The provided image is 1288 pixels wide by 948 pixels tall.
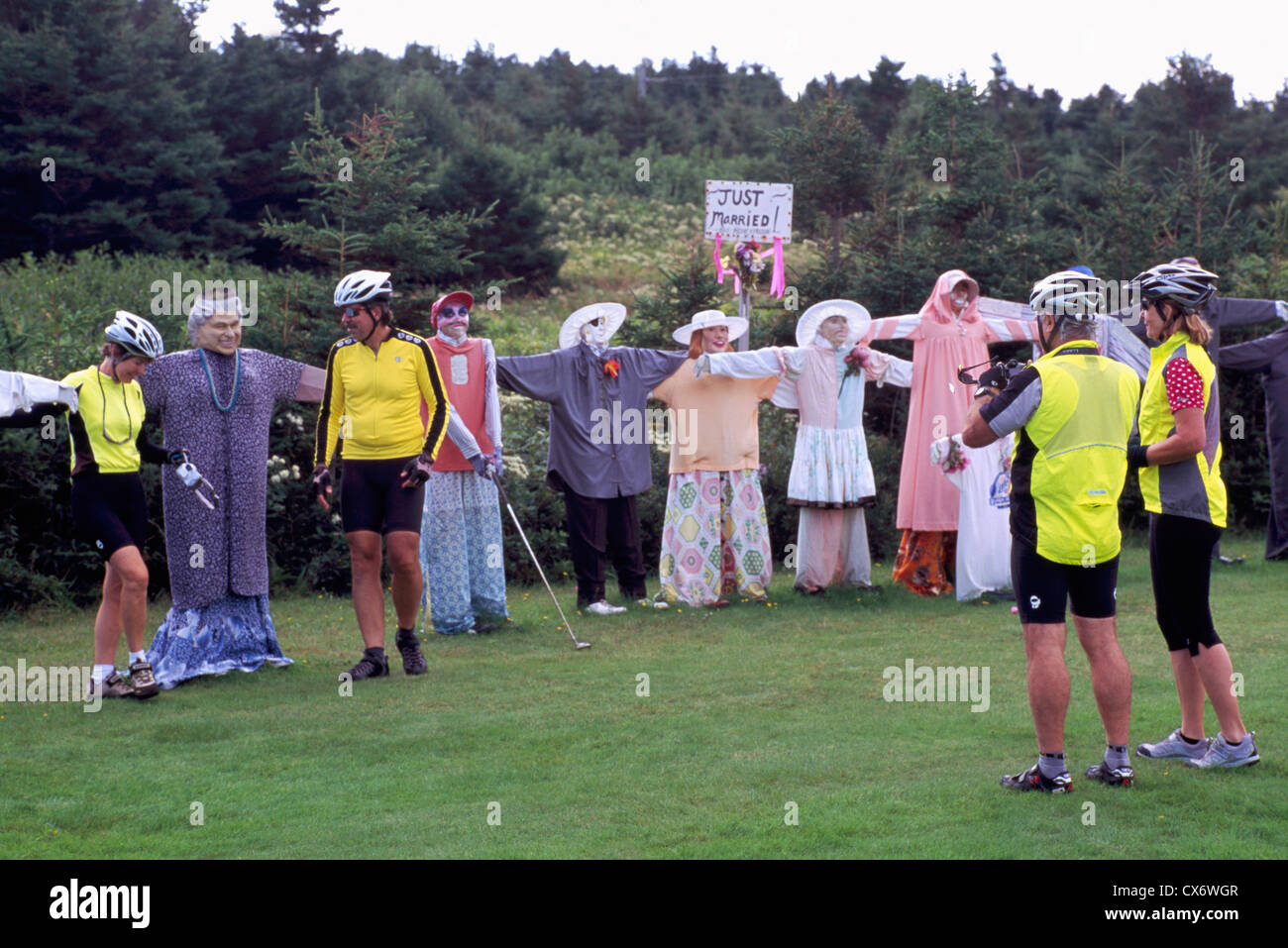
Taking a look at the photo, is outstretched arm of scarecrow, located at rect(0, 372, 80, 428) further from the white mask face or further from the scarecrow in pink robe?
the scarecrow in pink robe

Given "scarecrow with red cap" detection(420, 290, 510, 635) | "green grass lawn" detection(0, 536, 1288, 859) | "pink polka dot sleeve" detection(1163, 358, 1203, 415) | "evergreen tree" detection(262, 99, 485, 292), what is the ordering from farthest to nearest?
"evergreen tree" detection(262, 99, 485, 292), "scarecrow with red cap" detection(420, 290, 510, 635), "pink polka dot sleeve" detection(1163, 358, 1203, 415), "green grass lawn" detection(0, 536, 1288, 859)

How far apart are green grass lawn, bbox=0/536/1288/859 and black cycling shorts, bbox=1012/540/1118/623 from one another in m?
0.72

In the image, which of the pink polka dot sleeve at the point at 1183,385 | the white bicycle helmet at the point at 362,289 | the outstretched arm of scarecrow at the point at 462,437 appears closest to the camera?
the pink polka dot sleeve at the point at 1183,385

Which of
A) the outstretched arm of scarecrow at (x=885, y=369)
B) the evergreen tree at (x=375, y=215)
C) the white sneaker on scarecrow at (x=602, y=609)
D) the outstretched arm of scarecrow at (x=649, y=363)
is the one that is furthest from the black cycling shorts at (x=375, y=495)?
the evergreen tree at (x=375, y=215)

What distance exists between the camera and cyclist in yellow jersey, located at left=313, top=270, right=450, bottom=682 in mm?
7762

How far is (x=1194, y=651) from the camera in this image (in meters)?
5.52

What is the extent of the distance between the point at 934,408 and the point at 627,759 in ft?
19.2

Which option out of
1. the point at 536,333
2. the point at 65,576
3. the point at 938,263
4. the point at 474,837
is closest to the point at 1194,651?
the point at 474,837

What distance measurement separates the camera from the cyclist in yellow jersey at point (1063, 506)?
16.7ft

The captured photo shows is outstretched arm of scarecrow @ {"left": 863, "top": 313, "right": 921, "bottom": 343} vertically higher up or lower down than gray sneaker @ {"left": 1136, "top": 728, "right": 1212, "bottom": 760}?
higher up

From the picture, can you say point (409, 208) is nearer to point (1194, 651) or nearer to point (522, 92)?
point (1194, 651)

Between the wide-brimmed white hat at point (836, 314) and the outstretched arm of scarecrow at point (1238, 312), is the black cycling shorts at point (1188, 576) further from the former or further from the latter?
the outstretched arm of scarecrow at point (1238, 312)

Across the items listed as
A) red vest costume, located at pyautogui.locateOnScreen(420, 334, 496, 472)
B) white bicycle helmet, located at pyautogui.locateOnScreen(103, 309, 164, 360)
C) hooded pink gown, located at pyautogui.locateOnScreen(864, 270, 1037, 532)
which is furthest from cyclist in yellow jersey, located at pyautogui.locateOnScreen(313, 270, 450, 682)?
Result: hooded pink gown, located at pyautogui.locateOnScreen(864, 270, 1037, 532)

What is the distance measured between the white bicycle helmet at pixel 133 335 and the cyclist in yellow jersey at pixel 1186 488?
5114mm
